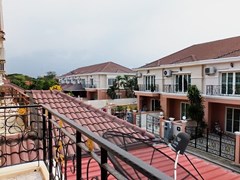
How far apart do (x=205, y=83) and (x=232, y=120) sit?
2.94 meters

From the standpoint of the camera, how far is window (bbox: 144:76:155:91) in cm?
1968

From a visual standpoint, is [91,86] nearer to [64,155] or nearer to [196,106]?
[196,106]

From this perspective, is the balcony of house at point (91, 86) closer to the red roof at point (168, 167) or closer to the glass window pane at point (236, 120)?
the glass window pane at point (236, 120)

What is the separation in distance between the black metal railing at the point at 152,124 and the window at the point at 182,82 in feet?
10.7

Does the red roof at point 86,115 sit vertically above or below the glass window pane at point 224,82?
below

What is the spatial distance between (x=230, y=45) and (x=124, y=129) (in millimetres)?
13707

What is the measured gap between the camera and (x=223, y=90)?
44.7ft

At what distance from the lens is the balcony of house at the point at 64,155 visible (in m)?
1.03

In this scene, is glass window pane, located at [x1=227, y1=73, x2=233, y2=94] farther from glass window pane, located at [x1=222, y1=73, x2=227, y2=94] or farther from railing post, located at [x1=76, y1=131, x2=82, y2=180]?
railing post, located at [x1=76, y1=131, x2=82, y2=180]

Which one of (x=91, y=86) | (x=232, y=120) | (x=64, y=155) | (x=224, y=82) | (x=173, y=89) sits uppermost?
(x=224, y=82)

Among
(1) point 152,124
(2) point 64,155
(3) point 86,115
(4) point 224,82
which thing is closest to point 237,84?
(4) point 224,82

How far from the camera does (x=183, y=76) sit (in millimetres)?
16812

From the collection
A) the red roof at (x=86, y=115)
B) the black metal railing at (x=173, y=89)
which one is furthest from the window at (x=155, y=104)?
the red roof at (x=86, y=115)

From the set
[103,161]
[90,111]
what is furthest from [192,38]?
[103,161]
